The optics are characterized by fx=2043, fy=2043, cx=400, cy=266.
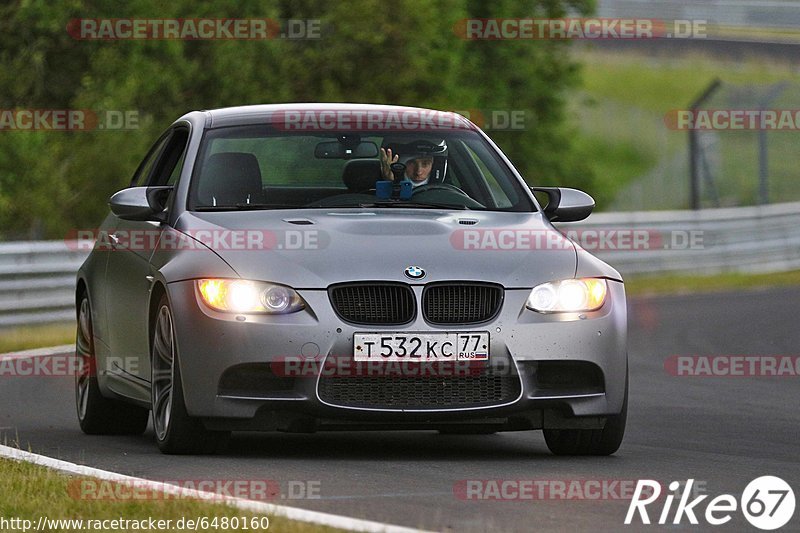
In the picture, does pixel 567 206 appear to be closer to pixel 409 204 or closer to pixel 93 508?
pixel 409 204

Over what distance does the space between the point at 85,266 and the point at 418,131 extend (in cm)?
219

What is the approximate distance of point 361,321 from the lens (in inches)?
348

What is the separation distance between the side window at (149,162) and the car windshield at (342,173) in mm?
857

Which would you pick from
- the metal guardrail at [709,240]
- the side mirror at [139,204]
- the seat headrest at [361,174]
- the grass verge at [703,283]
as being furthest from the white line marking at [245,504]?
the metal guardrail at [709,240]

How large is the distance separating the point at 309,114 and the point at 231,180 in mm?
683

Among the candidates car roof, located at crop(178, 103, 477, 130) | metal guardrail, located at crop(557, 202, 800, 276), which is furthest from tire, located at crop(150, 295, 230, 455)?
metal guardrail, located at crop(557, 202, 800, 276)

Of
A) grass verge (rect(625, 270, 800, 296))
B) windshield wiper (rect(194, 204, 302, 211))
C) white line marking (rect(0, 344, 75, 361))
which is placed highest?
windshield wiper (rect(194, 204, 302, 211))

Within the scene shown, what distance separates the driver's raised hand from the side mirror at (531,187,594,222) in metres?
0.78

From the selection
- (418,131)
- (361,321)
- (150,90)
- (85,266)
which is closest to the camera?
(361,321)

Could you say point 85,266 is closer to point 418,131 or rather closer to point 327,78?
point 418,131

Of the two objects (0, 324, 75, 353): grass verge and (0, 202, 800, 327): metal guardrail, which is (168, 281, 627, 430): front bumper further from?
(0, 202, 800, 327): metal guardrail

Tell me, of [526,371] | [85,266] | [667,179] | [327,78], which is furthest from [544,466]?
[667,179]

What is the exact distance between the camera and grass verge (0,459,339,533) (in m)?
6.86

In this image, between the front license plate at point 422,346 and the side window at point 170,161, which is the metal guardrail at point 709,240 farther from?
the front license plate at point 422,346
